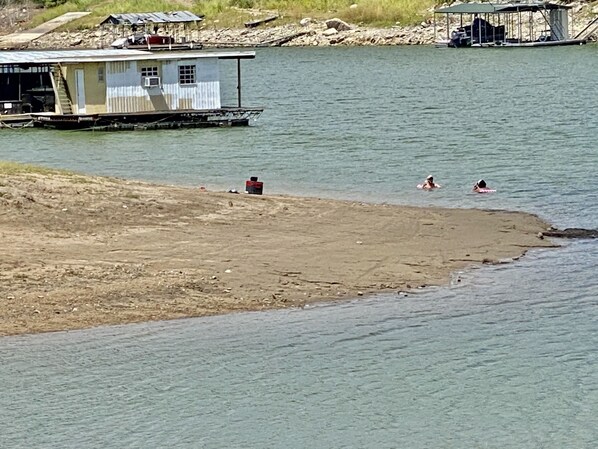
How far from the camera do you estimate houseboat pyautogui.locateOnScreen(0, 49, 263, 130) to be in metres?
42.8

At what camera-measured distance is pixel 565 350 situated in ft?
50.5

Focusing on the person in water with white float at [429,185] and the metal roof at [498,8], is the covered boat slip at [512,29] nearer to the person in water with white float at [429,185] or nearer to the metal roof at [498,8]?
the metal roof at [498,8]

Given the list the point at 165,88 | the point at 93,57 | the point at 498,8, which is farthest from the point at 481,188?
the point at 498,8

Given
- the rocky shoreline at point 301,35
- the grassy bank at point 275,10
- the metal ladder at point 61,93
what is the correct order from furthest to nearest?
1. the grassy bank at point 275,10
2. the rocky shoreline at point 301,35
3. the metal ladder at point 61,93

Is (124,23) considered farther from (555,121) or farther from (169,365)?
(169,365)

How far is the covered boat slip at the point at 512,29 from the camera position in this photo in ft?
324

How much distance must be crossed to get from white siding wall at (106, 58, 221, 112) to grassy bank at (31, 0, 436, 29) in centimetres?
7496

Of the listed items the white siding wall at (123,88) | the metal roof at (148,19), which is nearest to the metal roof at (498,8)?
the metal roof at (148,19)

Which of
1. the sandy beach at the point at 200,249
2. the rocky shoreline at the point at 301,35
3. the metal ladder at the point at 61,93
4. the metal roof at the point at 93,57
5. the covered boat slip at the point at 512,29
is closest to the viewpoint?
the sandy beach at the point at 200,249

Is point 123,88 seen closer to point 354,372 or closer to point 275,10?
point 354,372

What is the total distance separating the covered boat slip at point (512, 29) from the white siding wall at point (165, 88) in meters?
56.4

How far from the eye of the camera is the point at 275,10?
127 meters

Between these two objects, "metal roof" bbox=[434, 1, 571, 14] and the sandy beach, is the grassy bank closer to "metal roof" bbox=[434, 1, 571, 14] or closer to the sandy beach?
"metal roof" bbox=[434, 1, 571, 14]

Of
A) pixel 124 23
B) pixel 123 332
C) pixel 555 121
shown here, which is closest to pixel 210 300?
pixel 123 332
